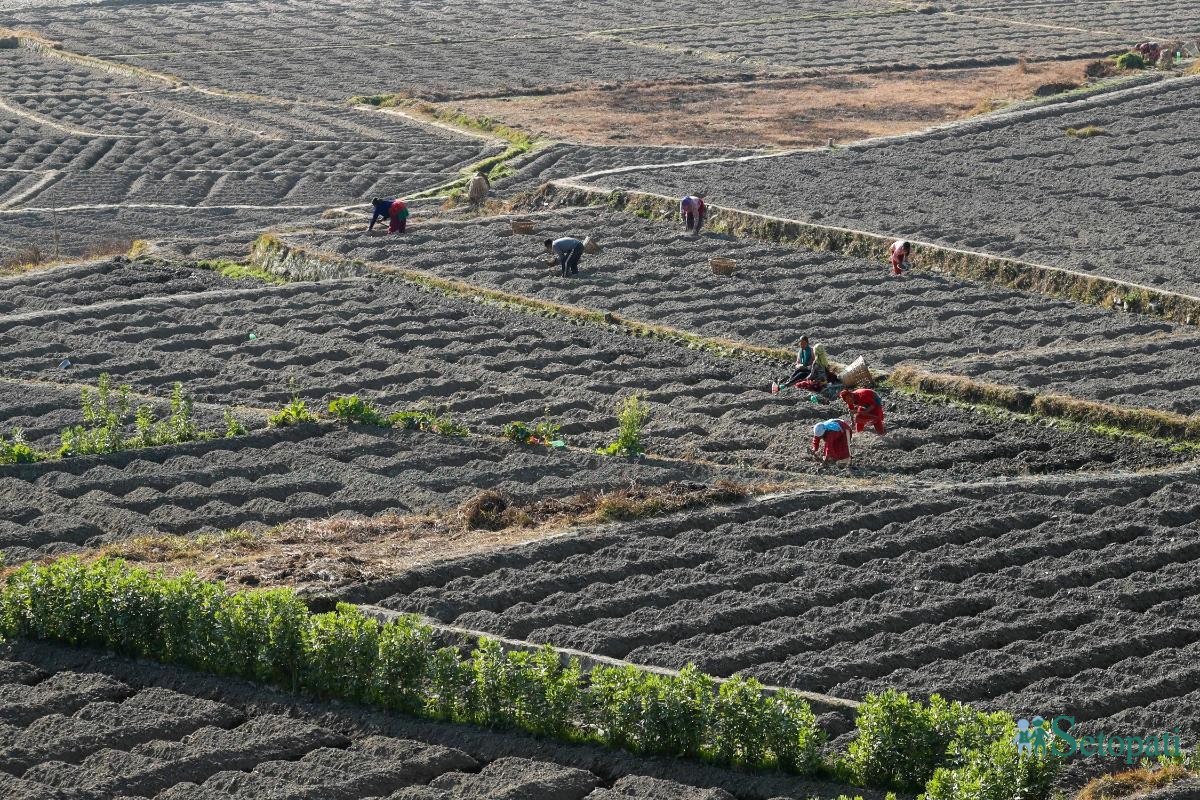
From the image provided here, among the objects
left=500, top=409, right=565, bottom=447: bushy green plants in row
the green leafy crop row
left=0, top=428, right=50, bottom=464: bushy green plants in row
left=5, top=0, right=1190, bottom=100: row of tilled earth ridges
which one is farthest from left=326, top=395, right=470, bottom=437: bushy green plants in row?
left=5, top=0, right=1190, bottom=100: row of tilled earth ridges

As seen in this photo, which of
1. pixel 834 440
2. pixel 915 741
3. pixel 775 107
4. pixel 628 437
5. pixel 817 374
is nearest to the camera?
pixel 915 741

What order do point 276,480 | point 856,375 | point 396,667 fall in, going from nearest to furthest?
point 396,667 → point 276,480 → point 856,375

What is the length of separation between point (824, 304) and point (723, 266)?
1828 mm

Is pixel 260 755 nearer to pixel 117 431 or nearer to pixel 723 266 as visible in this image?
pixel 117 431

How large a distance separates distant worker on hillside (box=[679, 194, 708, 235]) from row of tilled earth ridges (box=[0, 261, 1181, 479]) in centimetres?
412

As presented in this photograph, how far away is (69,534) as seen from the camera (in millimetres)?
14625

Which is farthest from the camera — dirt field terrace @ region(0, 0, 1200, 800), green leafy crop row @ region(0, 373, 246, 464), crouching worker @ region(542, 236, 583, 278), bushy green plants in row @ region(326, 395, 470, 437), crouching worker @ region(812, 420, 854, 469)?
crouching worker @ region(542, 236, 583, 278)

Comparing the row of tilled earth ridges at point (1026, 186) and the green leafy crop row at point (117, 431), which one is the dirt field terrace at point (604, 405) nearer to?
the row of tilled earth ridges at point (1026, 186)

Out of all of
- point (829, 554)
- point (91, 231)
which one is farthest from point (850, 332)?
point (91, 231)

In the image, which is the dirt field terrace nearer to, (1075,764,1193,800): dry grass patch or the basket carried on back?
(1075,764,1193,800): dry grass patch

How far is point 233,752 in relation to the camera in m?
10.9

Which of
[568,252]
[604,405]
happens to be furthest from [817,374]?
[568,252]

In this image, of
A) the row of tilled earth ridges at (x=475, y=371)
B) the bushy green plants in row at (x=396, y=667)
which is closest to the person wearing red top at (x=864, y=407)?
the row of tilled earth ridges at (x=475, y=371)

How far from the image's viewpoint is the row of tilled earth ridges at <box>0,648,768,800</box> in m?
10.5
